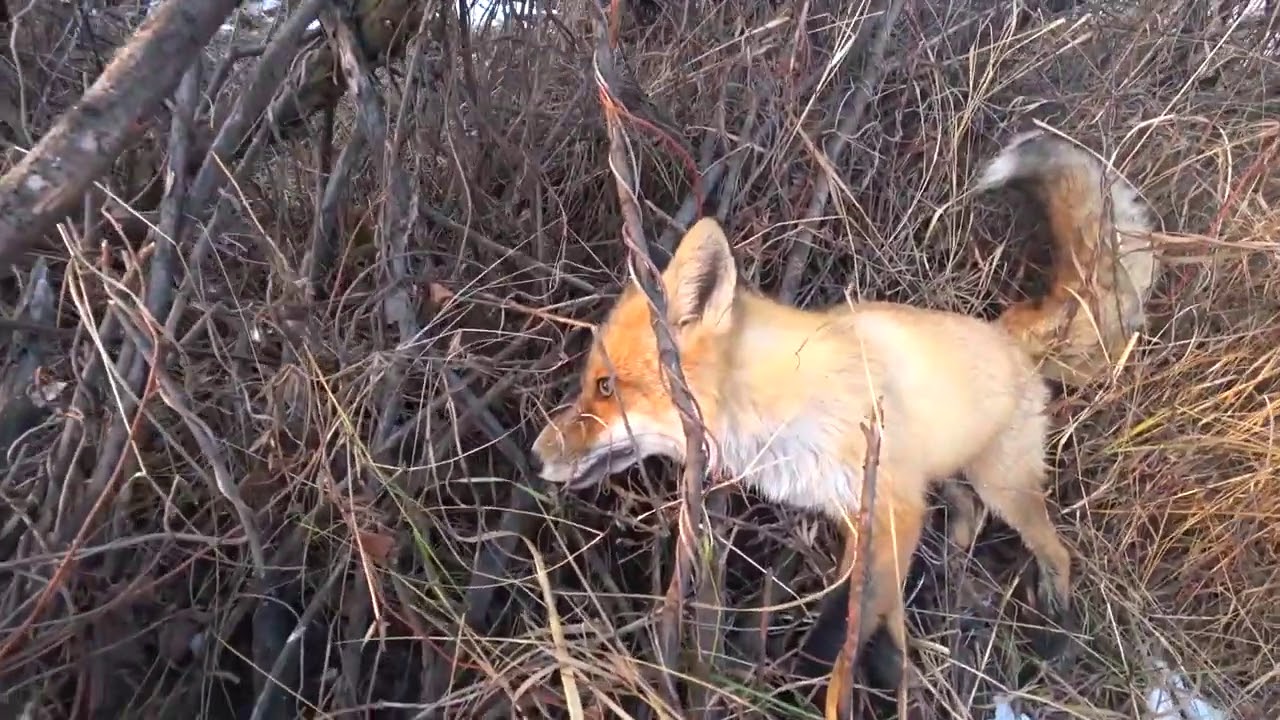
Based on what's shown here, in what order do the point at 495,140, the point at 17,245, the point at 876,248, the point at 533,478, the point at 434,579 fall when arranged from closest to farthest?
the point at 17,245 → the point at 434,579 → the point at 533,478 → the point at 495,140 → the point at 876,248

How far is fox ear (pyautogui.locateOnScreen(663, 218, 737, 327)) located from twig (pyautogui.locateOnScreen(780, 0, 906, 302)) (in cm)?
65

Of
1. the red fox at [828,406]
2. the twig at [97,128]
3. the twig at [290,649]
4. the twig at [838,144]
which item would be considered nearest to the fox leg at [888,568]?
the red fox at [828,406]

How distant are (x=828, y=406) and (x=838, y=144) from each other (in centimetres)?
106

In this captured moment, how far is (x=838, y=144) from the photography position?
2.54 metres

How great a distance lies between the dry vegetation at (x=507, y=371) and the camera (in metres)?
1.70

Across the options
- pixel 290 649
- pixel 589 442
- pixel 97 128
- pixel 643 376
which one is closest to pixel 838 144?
pixel 643 376

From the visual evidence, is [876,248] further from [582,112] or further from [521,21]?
[521,21]

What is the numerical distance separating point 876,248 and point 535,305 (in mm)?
981

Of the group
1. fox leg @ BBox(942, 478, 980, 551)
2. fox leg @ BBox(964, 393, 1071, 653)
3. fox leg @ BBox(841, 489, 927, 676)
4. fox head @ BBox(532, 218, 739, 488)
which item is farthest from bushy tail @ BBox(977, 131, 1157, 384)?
fox head @ BBox(532, 218, 739, 488)

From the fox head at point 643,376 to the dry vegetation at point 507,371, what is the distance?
0.42 feet

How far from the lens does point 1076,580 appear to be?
86.6 inches

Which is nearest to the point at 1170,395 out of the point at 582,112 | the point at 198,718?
the point at 582,112

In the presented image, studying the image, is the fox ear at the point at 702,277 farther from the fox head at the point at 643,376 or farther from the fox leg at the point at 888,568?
the fox leg at the point at 888,568

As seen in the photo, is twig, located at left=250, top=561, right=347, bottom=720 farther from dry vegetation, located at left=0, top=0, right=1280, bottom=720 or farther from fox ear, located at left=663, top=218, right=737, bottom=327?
fox ear, located at left=663, top=218, right=737, bottom=327
